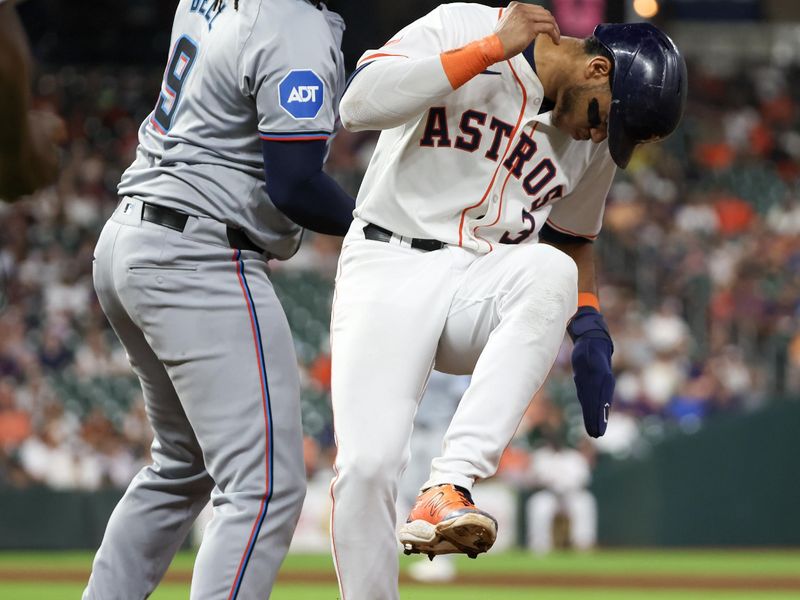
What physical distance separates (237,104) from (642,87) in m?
1.14

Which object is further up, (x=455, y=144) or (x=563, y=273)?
(x=455, y=144)

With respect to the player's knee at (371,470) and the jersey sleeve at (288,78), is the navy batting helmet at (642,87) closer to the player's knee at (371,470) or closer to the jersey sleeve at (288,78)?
the jersey sleeve at (288,78)

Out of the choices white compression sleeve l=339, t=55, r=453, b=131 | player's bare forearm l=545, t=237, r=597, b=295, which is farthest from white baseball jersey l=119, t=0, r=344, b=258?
player's bare forearm l=545, t=237, r=597, b=295

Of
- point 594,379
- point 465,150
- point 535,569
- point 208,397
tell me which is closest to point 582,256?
point 594,379

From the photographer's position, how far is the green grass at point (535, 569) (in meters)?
8.09

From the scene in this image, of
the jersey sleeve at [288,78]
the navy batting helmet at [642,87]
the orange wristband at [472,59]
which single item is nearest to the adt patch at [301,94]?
the jersey sleeve at [288,78]

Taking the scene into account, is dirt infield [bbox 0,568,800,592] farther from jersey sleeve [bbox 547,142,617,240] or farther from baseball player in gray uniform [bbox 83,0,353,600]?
baseball player in gray uniform [bbox 83,0,353,600]

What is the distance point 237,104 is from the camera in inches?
150

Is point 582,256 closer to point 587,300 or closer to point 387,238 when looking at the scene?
point 587,300

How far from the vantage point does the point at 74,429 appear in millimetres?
12094

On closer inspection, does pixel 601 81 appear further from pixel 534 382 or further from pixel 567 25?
pixel 567 25

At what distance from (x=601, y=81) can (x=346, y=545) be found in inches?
57.6

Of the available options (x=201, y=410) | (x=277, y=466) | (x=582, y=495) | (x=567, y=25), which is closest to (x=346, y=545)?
(x=277, y=466)

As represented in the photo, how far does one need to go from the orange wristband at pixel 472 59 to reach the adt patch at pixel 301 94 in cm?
39
